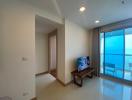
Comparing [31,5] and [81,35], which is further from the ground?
[31,5]

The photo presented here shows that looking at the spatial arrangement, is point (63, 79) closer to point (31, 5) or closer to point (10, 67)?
point (10, 67)

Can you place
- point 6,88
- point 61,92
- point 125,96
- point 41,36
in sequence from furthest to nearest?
point 41,36, point 61,92, point 125,96, point 6,88

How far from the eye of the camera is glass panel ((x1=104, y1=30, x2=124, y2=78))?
12.7 ft

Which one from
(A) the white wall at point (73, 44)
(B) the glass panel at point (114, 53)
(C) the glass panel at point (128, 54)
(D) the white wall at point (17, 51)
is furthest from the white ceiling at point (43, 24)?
(C) the glass panel at point (128, 54)

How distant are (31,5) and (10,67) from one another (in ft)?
5.49

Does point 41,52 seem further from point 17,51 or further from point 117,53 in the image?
point 117,53

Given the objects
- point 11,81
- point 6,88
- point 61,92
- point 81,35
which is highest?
point 81,35

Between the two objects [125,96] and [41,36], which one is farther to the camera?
[41,36]

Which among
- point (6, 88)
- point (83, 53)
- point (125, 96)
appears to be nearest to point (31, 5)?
point (6, 88)

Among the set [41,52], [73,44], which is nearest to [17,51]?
[73,44]

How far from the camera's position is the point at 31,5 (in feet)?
7.69

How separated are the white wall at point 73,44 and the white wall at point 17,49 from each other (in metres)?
1.41

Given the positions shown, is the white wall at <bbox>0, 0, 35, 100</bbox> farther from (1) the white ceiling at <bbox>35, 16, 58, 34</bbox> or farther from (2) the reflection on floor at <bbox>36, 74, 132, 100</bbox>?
(2) the reflection on floor at <bbox>36, 74, 132, 100</bbox>

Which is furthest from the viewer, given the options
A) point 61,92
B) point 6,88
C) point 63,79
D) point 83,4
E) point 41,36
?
point 41,36
